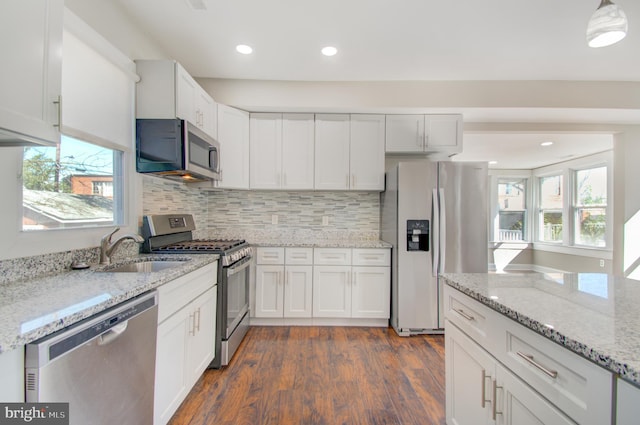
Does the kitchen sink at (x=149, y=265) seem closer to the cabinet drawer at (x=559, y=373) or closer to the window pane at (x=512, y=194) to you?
the cabinet drawer at (x=559, y=373)

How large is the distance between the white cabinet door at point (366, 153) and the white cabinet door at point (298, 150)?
48cm

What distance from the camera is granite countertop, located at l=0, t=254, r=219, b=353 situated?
2.52 feet

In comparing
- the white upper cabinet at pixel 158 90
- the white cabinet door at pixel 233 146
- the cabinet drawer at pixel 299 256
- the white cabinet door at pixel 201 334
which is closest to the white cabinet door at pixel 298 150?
the white cabinet door at pixel 233 146

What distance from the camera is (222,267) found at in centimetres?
214

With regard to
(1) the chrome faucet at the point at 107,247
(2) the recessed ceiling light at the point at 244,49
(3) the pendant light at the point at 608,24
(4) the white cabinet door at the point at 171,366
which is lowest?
(4) the white cabinet door at the point at 171,366

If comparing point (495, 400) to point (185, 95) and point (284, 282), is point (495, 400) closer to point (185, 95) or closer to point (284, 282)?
point (284, 282)

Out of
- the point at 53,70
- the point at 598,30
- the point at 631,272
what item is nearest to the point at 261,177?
the point at 53,70

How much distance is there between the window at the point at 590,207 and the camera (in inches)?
185

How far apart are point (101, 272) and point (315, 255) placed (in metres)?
1.84

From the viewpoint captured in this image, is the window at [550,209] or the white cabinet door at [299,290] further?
the window at [550,209]

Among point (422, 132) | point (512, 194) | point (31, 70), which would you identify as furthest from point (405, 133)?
point (512, 194)

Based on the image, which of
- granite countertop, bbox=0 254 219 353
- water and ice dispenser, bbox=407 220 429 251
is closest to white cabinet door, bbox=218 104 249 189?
granite countertop, bbox=0 254 219 353

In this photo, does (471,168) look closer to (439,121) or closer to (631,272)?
(439,121)

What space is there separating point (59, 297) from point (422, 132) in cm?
327
